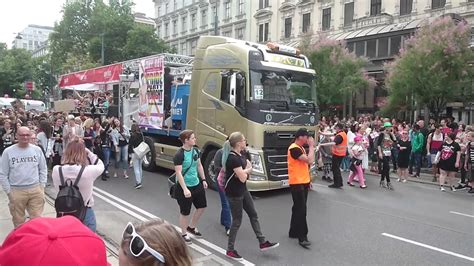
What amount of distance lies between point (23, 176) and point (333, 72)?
82.6 ft

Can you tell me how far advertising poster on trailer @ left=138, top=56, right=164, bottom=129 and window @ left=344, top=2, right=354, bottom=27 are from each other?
2893 centimetres

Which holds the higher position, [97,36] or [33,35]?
[33,35]

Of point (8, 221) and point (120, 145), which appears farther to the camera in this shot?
point (120, 145)

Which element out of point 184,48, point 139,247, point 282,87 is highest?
point 184,48

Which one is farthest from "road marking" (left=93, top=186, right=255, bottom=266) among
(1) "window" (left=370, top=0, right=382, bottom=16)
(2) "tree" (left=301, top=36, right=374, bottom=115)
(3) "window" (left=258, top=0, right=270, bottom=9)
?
(3) "window" (left=258, top=0, right=270, bottom=9)

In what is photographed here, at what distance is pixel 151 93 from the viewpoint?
41.1 ft

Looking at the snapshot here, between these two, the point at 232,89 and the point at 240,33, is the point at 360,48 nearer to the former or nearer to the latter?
the point at 240,33

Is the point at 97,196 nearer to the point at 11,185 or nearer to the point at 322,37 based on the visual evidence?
the point at 11,185

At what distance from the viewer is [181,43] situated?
6159 cm

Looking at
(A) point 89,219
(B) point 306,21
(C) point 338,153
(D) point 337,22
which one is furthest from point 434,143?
(B) point 306,21

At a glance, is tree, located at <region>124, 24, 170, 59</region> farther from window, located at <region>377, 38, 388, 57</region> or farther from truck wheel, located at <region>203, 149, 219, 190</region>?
truck wheel, located at <region>203, 149, 219, 190</region>

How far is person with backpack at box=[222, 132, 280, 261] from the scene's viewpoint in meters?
5.65

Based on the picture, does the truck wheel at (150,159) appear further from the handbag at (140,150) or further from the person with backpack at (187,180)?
the person with backpack at (187,180)

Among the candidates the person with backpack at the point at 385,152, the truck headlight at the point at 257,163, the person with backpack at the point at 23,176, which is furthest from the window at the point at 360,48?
the person with backpack at the point at 23,176
